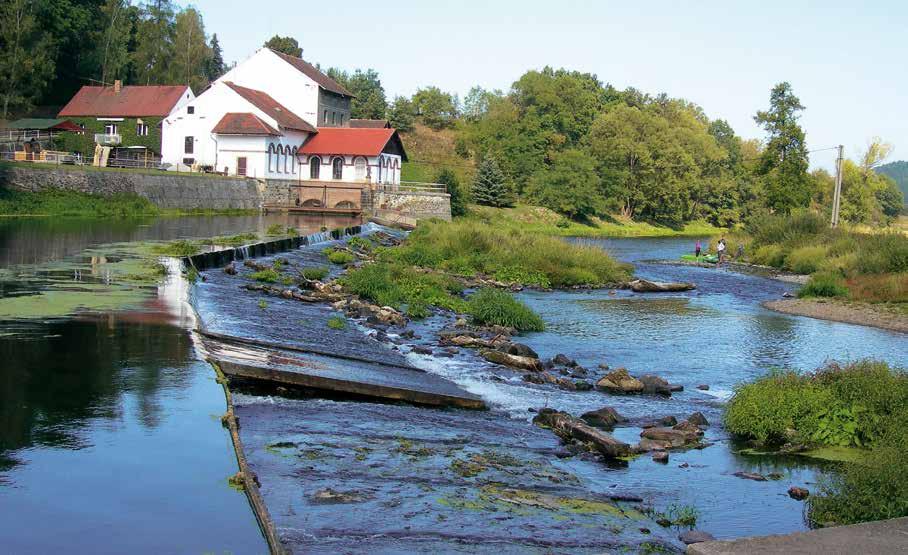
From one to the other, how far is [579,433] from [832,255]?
3943cm

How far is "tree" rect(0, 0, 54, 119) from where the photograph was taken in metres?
74.2

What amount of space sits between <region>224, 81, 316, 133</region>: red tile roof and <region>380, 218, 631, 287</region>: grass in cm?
3714

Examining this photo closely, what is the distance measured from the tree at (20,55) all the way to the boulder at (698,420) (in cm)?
7439

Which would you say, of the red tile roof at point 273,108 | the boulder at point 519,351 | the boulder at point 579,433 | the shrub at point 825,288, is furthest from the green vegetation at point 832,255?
the red tile roof at point 273,108

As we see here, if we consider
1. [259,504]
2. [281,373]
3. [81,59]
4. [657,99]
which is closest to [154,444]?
[259,504]

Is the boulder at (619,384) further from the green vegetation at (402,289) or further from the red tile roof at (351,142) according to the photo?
the red tile roof at (351,142)

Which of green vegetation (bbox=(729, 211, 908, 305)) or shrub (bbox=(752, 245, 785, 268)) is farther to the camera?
shrub (bbox=(752, 245, 785, 268))

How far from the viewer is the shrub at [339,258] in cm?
3769

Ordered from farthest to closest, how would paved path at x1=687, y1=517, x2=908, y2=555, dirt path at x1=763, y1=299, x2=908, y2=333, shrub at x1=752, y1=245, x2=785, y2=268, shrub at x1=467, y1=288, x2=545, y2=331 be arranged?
shrub at x1=752, y1=245, x2=785, y2=268, dirt path at x1=763, y1=299, x2=908, y2=333, shrub at x1=467, y1=288, x2=545, y2=331, paved path at x1=687, y1=517, x2=908, y2=555

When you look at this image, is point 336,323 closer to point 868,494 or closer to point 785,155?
point 868,494

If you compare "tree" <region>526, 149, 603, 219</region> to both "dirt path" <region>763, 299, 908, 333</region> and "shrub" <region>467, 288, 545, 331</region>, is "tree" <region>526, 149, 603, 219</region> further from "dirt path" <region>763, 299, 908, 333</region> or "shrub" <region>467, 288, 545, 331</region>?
"shrub" <region>467, 288, 545, 331</region>

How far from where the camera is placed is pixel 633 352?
23750 millimetres

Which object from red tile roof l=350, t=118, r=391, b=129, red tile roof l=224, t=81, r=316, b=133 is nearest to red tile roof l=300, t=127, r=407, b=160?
red tile roof l=224, t=81, r=316, b=133

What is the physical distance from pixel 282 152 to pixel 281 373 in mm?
65634
